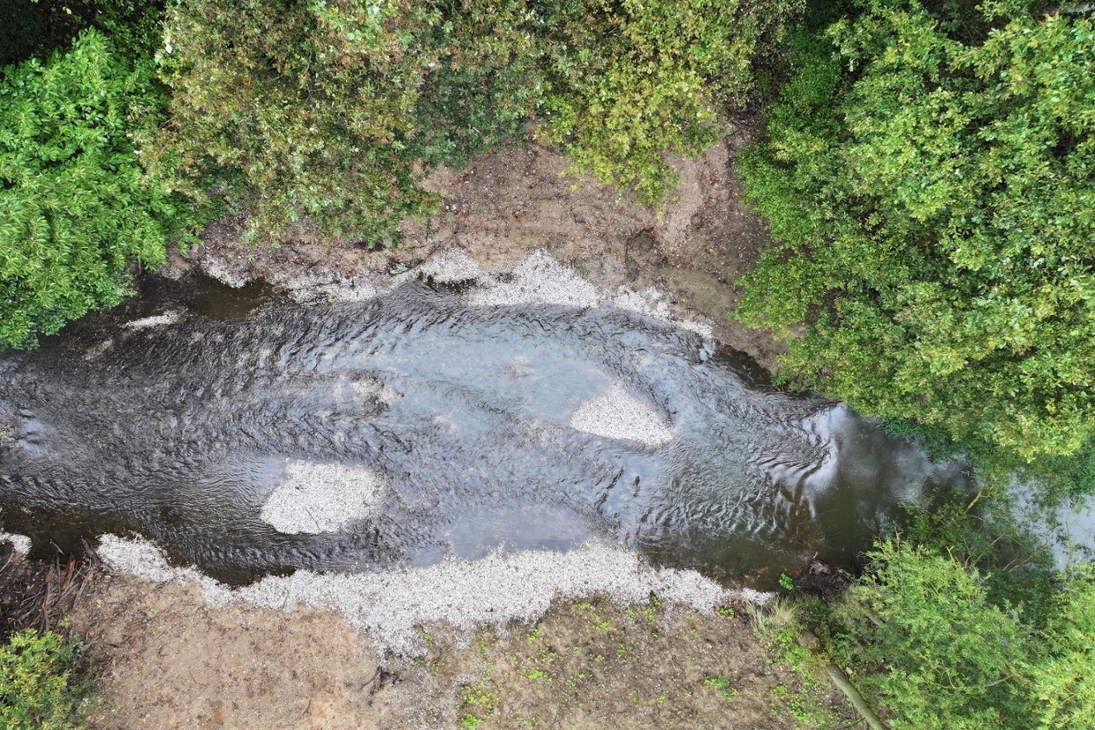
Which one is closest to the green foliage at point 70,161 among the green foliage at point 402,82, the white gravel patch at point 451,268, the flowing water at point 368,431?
the green foliage at point 402,82

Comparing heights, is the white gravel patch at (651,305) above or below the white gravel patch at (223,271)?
above

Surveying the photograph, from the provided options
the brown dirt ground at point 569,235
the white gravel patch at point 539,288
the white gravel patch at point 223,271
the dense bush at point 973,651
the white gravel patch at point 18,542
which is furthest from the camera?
the white gravel patch at point 539,288

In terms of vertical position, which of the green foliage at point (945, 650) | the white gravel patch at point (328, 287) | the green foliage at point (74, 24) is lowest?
the green foliage at point (945, 650)

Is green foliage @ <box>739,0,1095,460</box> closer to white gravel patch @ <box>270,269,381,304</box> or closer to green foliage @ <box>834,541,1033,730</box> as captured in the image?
green foliage @ <box>834,541,1033,730</box>

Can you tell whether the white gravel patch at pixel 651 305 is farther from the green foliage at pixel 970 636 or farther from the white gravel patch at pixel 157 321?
the white gravel patch at pixel 157 321

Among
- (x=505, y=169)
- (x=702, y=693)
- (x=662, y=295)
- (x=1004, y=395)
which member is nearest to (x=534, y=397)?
(x=662, y=295)

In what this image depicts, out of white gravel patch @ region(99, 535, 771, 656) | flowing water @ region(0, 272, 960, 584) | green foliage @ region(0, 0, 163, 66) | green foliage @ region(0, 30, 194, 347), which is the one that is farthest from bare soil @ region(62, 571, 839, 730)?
green foliage @ region(0, 0, 163, 66)
